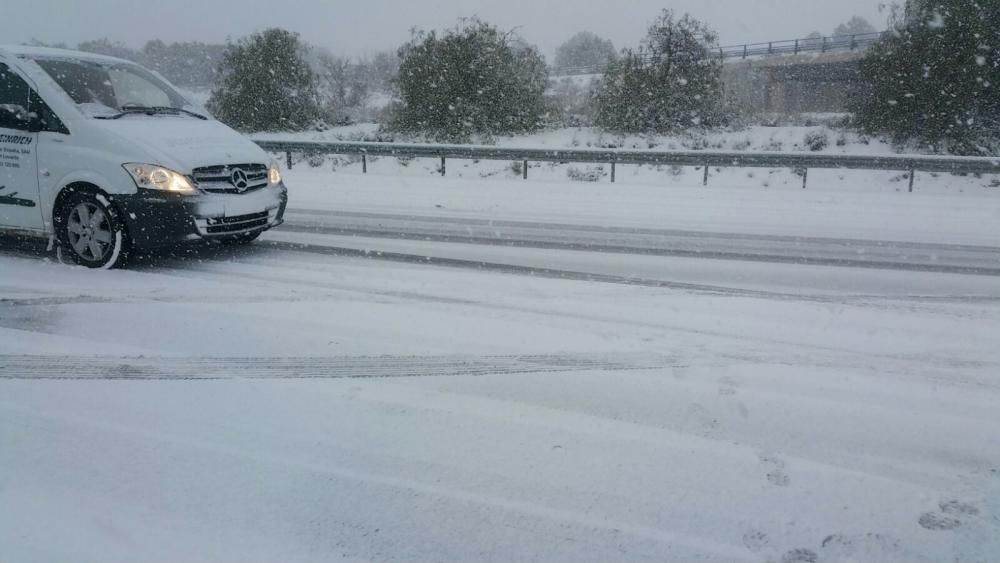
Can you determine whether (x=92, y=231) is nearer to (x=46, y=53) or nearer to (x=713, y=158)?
(x=46, y=53)

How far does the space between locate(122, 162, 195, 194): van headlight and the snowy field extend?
77 cm

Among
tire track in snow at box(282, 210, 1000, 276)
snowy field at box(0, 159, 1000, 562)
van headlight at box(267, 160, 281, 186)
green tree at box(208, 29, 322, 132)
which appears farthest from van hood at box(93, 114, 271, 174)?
green tree at box(208, 29, 322, 132)

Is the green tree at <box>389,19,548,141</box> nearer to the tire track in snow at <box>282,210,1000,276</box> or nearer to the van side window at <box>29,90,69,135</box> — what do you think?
the tire track in snow at <box>282,210,1000,276</box>

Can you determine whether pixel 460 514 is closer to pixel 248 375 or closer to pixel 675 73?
pixel 248 375

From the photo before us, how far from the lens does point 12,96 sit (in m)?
6.38

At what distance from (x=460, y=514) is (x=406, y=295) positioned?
10.3ft

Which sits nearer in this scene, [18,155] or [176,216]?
[176,216]

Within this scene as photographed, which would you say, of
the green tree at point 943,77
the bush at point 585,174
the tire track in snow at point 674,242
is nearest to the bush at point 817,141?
the green tree at point 943,77

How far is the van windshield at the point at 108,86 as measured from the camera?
6489mm

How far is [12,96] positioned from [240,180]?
2.17 meters

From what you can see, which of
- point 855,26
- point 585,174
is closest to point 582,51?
point 855,26

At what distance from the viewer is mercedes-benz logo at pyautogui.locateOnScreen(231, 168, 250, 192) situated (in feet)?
21.5

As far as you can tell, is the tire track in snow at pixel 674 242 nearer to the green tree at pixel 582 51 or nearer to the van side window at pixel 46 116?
the van side window at pixel 46 116

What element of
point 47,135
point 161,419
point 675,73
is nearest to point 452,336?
point 161,419
